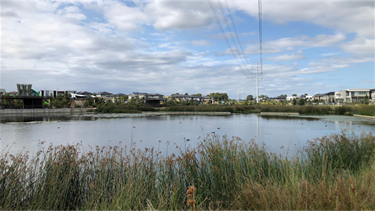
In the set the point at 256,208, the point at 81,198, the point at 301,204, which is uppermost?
the point at 301,204

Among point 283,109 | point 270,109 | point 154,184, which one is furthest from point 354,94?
point 154,184

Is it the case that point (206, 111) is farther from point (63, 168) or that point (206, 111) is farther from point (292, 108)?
point (63, 168)

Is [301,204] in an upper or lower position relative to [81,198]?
upper

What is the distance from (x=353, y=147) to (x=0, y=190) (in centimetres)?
728

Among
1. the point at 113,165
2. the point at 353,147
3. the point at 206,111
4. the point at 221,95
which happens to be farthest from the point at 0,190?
the point at 221,95

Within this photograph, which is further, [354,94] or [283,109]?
[354,94]

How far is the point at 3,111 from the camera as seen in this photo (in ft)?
128

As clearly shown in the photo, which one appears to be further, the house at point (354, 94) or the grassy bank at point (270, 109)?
the house at point (354, 94)

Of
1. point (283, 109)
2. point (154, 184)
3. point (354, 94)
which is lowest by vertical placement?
point (154, 184)

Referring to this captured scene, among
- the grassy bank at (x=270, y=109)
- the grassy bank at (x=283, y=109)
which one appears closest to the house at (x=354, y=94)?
the grassy bank at (x=270, y=109)

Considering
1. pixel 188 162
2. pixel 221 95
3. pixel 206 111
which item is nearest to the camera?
pixel 188 162

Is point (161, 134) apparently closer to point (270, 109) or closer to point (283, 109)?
point (270, 109)

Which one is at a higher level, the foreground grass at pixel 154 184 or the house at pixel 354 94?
the house at pixel 354 94

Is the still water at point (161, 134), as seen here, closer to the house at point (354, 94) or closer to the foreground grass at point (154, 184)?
the foreground grass at point (154, 184)
